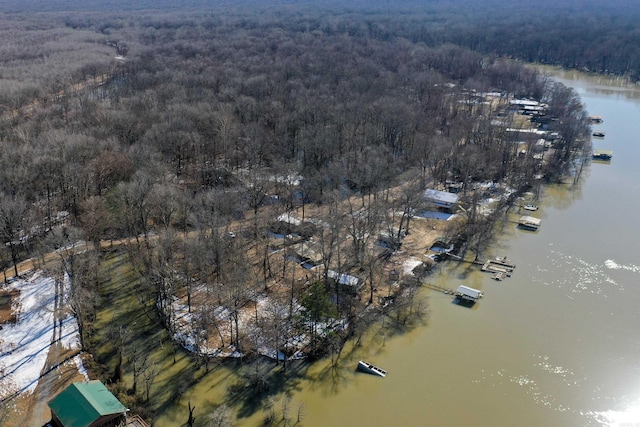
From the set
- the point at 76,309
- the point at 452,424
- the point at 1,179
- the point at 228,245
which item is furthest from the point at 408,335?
the point at 1,179

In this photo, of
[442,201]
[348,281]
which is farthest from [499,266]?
[348,281]

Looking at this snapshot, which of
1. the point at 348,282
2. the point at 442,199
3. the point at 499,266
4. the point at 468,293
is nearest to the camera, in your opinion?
the point at 348,282

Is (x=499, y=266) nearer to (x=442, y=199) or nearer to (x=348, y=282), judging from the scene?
(x=442, y=199)

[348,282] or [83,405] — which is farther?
[348,282]

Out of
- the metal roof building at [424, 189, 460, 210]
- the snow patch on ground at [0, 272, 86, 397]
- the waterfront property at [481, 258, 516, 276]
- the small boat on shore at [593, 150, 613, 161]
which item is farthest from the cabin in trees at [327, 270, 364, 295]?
the small boat on shore at [593, 150, 613, 161]

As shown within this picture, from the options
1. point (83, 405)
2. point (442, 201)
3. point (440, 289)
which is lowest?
point (440, 289)

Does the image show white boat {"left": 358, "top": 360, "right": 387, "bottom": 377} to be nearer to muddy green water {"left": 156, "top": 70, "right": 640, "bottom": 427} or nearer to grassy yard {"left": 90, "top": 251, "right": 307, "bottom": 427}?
muddy green water {"left": 156, "top": 70, "right": 640, "bottom": 427}

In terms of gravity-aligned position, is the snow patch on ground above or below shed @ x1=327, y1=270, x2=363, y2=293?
below
